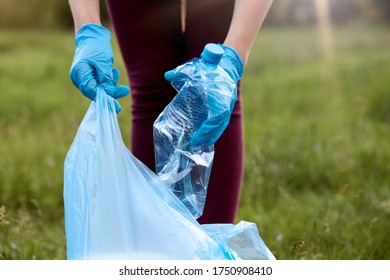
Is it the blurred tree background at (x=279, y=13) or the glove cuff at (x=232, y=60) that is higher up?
the blurred tree background at (x=279, y=13)

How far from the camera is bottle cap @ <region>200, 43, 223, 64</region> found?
4.66ft

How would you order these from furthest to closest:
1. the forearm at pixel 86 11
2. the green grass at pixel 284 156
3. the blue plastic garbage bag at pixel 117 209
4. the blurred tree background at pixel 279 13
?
1. the blurred tree background at pixel 279 13
2. the green grass at pixel 284 156
3. the forearm at pixel 86 11
4. the blue plastic garbage bag at pixel 117 209

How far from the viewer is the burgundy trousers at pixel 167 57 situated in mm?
1742

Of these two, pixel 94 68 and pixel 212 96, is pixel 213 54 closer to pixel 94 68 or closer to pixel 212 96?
pixel 212 96

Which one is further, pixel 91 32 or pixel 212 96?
pixel 91 32

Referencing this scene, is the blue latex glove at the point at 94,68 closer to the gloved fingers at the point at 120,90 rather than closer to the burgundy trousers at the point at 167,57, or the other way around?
the gloved fingers at the point at 120,90

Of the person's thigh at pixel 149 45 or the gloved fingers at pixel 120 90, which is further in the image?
the person's thigh at pixel 149 45

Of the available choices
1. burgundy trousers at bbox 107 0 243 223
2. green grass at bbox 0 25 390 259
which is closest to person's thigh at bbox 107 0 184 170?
burgundy trousers at bbox 107 0 243 223

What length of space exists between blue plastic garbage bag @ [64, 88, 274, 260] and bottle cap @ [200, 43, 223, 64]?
23 centimetres

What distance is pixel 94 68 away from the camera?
4.94 feet

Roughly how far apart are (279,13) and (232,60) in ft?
A: 39.6

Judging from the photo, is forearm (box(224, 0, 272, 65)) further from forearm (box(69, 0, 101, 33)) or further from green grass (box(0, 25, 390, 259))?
green grass (box(0, 25, 390, 259))

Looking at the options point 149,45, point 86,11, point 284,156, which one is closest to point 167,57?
point 149,45

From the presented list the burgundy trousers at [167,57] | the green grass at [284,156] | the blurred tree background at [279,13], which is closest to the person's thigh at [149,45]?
the burgundy trousers at [167,57]
